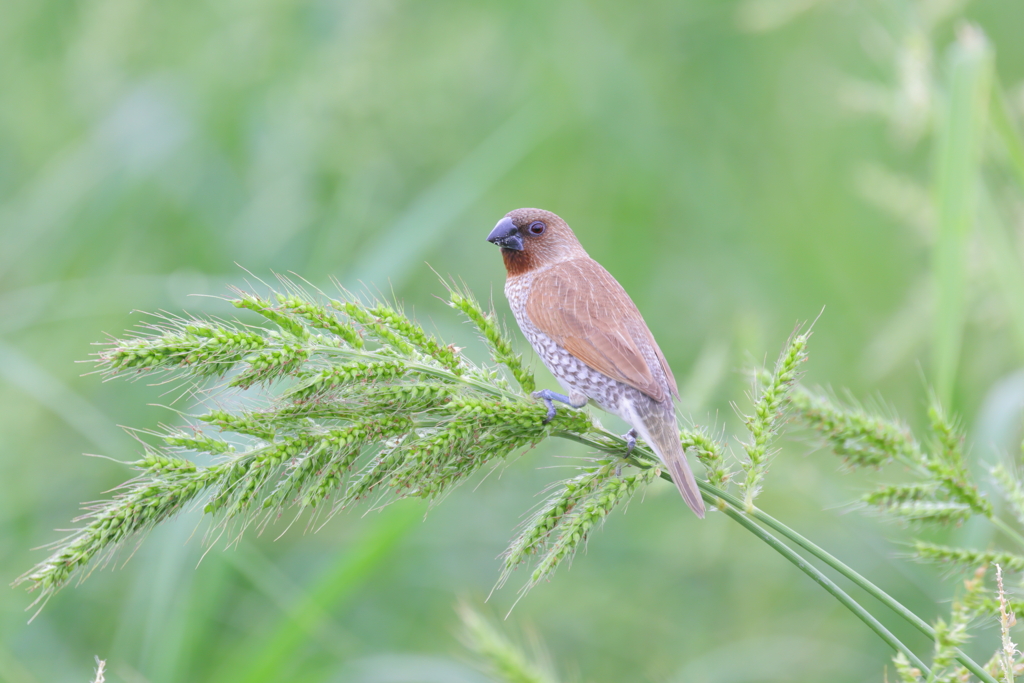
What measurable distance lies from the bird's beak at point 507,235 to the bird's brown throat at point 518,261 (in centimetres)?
2

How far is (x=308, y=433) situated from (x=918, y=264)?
423 centimetres

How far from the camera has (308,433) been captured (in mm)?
1658

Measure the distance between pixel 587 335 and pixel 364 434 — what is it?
1000mm

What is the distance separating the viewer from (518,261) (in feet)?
10.2

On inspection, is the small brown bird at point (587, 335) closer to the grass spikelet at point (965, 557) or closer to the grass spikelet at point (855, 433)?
the grass spikelet at point (855, 433)

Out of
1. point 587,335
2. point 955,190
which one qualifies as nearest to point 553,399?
point 587,335

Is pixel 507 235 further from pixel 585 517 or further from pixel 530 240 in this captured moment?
pixel 585 517

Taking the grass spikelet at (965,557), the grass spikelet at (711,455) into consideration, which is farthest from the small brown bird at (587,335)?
the grass spikelet at (965,557)

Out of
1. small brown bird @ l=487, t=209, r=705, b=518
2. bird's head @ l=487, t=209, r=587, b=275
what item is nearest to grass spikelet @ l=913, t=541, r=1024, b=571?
small brown bird @ l=487, t=209, r=705, b=518

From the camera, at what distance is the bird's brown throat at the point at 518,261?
121 inches

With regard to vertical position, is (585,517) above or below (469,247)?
below

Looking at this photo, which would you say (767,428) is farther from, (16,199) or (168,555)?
(16,199)

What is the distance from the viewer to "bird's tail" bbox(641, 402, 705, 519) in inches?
68.9

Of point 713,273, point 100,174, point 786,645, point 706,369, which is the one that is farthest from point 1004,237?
point 100,174
